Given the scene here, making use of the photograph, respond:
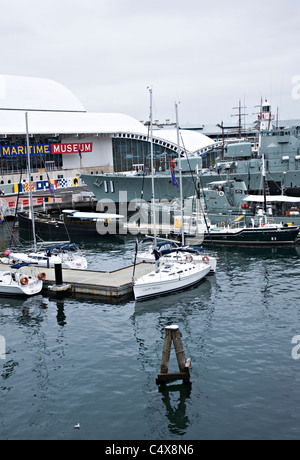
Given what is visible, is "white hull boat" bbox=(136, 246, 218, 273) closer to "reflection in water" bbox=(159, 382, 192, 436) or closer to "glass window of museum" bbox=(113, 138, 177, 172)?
"reflection in water" bbox=(159, 382, 192, 436)

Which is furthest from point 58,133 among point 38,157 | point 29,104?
point 29,104

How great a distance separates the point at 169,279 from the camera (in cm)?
3086

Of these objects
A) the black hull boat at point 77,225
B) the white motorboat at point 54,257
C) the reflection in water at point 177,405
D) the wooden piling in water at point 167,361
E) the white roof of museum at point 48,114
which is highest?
the white roof of museum at point 48,114

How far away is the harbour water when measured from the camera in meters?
16.8

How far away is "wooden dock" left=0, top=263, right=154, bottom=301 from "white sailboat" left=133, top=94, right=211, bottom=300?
1.33 metres

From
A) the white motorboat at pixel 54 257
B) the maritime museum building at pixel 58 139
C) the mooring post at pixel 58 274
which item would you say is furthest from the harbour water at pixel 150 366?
the maritime museum building at pixel 58 139

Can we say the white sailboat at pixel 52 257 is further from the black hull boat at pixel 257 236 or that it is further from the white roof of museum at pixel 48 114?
the white roof of museum at pixel 48 114

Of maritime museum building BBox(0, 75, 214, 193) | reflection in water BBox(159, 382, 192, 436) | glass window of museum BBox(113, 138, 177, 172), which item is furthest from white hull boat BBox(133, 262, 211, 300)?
glass window of museum BBox(113, 138, 177, 172)

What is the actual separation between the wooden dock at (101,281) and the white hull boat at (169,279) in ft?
5.12

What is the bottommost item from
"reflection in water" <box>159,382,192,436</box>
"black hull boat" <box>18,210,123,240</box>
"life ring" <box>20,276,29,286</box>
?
"reflection in water" <box>159,382,192,436</box>

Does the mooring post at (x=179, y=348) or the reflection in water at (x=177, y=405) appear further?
the mooring post at (x=179, y=348)

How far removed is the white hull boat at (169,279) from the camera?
30.0 meters

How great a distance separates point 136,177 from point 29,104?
3251 centimetres
